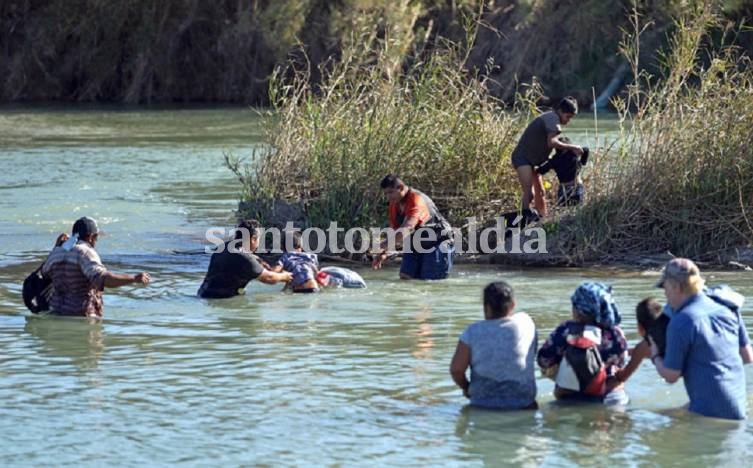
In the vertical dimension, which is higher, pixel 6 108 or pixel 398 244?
pixel 6 108

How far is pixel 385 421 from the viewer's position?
930cm

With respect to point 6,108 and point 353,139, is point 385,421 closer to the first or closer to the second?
point 353,139

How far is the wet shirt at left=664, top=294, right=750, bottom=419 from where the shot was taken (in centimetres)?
823

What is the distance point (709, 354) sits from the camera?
834 cm

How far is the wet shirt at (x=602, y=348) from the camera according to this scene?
28.8 ft

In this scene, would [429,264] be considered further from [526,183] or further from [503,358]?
[503,358]

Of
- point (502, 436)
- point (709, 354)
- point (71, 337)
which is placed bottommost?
point (502, 436)

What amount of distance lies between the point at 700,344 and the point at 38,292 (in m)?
6.36

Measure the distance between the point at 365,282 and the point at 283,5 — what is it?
28.0 meters

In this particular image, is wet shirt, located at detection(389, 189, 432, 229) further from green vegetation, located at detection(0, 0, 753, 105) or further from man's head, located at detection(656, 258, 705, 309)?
green vegetation, located at detection(0, 0, 753, 105)

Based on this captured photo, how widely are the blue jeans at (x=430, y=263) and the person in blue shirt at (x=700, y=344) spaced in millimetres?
6407

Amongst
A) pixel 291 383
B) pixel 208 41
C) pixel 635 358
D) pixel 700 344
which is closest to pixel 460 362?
pixel 635 358

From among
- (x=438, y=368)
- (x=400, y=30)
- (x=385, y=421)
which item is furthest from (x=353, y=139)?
(x=400, y=30)

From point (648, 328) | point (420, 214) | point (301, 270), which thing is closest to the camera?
point (648, 328)
